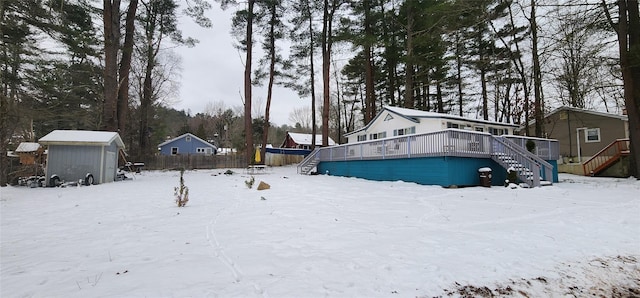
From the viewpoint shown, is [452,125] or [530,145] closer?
[530,145]

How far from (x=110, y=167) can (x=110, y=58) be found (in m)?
5.63

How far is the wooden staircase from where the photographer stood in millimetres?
16766

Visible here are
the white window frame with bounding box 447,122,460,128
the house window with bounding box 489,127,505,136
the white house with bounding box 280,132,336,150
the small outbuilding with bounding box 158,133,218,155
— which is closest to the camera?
the white window frame with bounding box 447,122,460,128

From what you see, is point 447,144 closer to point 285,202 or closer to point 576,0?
point 285,202

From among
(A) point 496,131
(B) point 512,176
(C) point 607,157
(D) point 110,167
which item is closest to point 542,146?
(B) point 512,176

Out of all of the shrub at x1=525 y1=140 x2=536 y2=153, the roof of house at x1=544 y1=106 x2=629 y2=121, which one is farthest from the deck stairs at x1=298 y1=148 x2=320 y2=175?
the roof of house at x1=544 y1=106 x2=629 y2=121

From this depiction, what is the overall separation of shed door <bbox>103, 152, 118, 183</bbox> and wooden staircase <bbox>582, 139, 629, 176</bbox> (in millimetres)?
26563

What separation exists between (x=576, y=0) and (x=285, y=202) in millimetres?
13992

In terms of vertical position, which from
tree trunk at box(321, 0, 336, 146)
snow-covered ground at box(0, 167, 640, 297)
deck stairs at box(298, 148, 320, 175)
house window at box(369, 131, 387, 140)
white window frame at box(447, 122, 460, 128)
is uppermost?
tree trunk at box(321, 0, 336, 146)

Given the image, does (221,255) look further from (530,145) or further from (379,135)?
(379,135)

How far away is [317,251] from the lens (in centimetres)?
348

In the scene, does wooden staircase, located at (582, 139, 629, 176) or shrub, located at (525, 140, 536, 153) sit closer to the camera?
shrub, located at (525, 140, 536, 153)

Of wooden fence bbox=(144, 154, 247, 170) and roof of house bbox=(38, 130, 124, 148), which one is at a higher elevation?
roof of house bbox=(38, 130, 124, 148)

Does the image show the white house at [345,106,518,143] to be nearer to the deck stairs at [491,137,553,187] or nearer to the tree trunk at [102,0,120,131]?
the deck stairs at [491,137,553,187]
